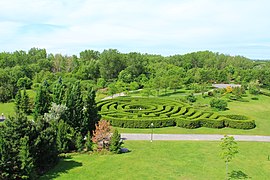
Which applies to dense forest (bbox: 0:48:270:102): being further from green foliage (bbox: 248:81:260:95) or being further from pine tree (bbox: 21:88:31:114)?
pine tree (bbox: 21:88:31:114)

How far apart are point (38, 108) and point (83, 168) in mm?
19652

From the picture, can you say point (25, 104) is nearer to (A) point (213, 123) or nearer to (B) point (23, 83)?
(B) point (23, 83)

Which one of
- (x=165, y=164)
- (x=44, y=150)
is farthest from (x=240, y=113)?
(x=44, y=150)

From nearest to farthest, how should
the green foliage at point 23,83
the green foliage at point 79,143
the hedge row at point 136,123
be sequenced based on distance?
the green foliage at point 79,143, the hedge row at point 136,123, the green foliage at point 23,83

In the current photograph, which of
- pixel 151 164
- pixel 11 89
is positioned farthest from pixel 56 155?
pixel 11 89

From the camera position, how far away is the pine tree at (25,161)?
2008cm

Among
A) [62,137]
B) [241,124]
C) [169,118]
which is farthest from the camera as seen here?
[169,118]

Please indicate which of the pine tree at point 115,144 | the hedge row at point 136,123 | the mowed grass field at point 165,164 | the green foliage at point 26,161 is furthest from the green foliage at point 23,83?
the green foliage at point 26,161

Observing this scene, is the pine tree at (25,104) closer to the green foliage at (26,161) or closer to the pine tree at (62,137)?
the pine tree at (62,137)

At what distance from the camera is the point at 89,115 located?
3023 centimetres

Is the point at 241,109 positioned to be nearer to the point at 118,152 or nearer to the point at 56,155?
the point at 118,152

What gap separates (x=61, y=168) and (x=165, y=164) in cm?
933

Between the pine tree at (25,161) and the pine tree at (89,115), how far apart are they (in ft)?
32.2

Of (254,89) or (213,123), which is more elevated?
(254,89)
